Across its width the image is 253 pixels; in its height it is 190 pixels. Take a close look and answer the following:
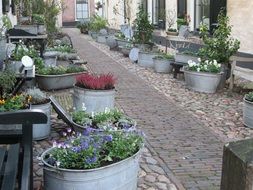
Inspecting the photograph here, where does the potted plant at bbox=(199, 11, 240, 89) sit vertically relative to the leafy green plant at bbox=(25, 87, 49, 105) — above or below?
above

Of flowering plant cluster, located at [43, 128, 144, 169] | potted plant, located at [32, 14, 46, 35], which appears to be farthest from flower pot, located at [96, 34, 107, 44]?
flowering plant cluster, located at [43, 128, 144, 169]

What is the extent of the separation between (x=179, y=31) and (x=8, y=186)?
1237cm

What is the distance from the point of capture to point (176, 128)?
664 centimetres

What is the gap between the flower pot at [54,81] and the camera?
8844 millimetres

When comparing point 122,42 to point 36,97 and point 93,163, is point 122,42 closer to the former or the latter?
point 36,97

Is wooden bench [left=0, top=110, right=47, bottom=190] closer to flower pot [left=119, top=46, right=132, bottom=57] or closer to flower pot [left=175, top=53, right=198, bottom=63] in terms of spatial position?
flower pot [left=175, top=53, right=198, bottom=63]

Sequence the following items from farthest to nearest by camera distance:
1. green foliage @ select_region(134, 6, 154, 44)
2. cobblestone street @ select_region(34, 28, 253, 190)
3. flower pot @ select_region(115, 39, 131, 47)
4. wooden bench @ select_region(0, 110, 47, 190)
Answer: flower pot @ select_region(115, 39, 131, 47), green foliage @ select_region(134, 6, 154, 44), cobblestone street @ select_region(34, 28, 253, 190), wooden bench @ select_region(0, 110, 47, 190)

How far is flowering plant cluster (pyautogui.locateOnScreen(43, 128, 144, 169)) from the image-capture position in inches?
147

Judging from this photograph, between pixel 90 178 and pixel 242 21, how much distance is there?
8931mm

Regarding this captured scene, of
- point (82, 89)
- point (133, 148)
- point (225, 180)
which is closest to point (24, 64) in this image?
point (82, 89)

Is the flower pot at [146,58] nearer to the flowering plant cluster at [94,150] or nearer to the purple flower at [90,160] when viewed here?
the flowering plant cluster at [94,150]

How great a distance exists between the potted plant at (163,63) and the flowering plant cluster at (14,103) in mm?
7031

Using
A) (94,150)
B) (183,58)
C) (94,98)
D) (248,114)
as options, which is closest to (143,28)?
(183,58)

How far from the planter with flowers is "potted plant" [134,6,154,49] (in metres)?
5.07
